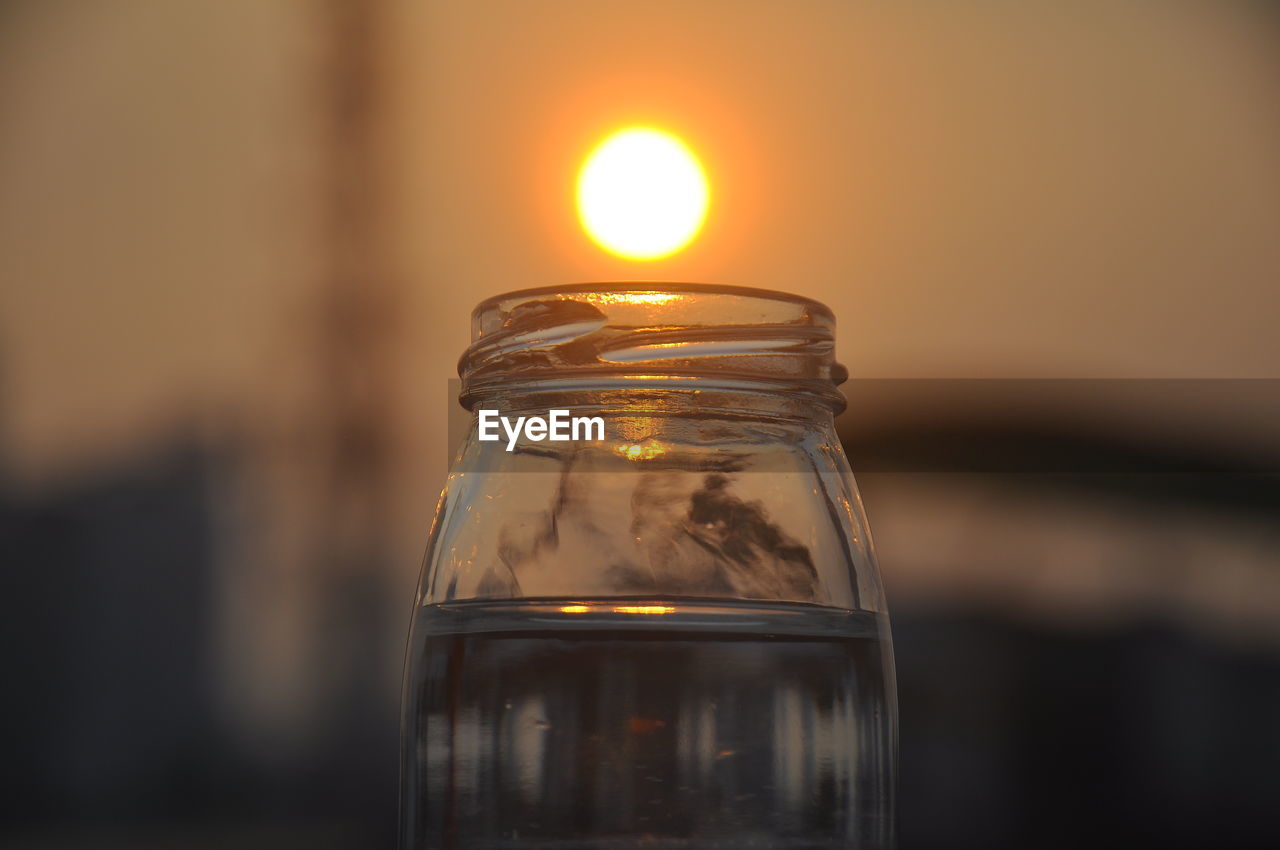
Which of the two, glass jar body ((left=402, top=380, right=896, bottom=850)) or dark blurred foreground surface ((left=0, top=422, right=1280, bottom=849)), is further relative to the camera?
dark blurred foreground surface ((left=0, top=422, right=1280, bottom=849))

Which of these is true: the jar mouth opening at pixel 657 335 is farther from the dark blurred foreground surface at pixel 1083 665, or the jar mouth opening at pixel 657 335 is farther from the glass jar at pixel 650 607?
the dark blurred foreground surface at pixel 1083 665

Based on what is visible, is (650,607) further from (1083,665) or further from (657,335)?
(1083,665)

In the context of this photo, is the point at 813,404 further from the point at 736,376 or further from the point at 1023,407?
the point at 1023,407

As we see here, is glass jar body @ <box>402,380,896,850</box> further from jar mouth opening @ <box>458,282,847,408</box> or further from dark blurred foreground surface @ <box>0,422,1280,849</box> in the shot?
dark blurred foreground surface @ <box>0,422,1280,849</box>

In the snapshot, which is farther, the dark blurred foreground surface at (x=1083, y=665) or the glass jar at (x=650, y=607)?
the dark blurred foreground surface at (x=1083, y=665)

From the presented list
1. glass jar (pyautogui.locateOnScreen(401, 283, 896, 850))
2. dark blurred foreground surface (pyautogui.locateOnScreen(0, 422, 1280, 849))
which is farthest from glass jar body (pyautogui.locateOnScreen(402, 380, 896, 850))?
dark blurred foreground surface (pyautogui.locateOnScreen(0, 422, 1280, 849))

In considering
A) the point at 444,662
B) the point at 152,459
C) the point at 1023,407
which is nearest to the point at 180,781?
the point at 152,459

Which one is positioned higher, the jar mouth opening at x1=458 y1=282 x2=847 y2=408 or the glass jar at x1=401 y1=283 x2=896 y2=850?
the jar mouth opening at x1=458 y1=282 x2=847 y2=408

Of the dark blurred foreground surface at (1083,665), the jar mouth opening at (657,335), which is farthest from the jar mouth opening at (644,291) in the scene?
the dark blurred foreground surface at (1083,665)
